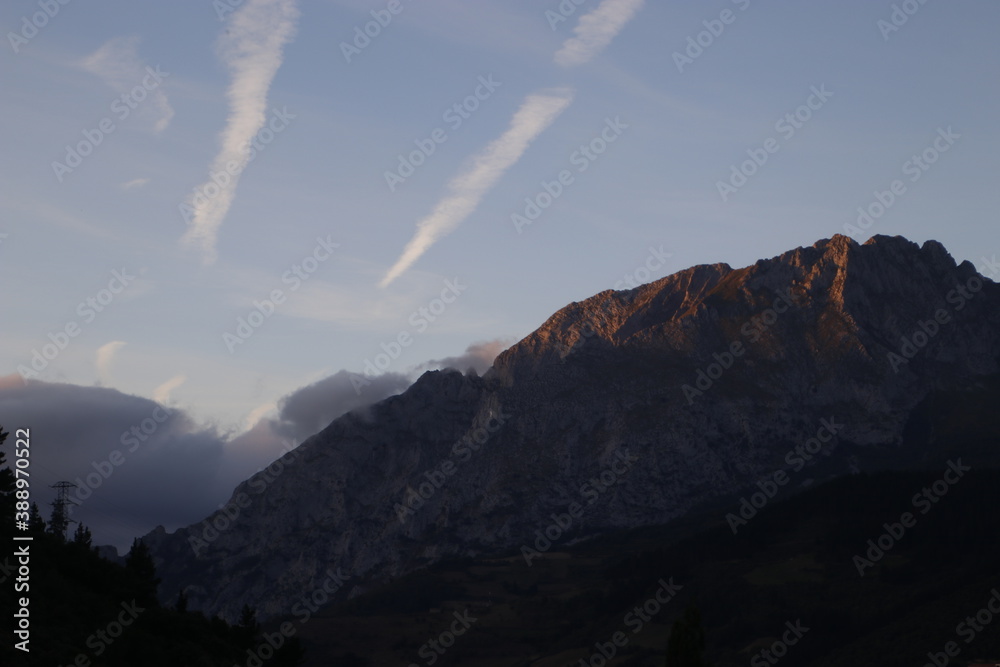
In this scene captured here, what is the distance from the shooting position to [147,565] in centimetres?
12988

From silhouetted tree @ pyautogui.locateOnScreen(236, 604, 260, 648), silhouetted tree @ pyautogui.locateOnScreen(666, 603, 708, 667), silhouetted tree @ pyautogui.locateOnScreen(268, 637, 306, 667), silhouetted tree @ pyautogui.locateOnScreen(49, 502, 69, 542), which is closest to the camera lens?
silhouetted tree @ pyautogui.locateOnScreen(666, 603, 708, 667)

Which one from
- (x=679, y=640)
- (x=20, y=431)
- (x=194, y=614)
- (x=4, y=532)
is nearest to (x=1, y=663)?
(x=20, y=431)

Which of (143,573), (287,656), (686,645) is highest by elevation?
(143,573)

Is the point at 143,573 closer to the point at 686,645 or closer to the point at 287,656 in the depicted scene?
the point at 287,656

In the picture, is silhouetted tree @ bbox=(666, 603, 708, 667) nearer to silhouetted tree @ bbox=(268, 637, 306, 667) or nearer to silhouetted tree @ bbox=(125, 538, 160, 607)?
silhouetted tree @ bbox=(268, 637, 306, 667)

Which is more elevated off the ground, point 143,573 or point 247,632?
point 143,573

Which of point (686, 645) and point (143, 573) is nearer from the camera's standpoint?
point (686, 645)

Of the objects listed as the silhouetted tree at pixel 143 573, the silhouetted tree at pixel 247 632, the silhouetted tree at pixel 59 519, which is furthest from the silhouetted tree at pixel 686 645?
the silhouetted tree at pixel 59 519

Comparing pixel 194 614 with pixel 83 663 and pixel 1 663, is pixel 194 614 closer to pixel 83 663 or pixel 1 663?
pixel 83 663

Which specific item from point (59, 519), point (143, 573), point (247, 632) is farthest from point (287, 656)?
point (59, 519)

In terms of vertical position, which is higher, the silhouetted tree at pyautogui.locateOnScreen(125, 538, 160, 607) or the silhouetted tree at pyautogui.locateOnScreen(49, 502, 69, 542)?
the silhouetted tree at pyautogui.locateOnScreen(49, 502, 69, 542)

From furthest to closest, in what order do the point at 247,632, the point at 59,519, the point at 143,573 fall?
the point at 59,519
the point at 143,573
the point at 247,632

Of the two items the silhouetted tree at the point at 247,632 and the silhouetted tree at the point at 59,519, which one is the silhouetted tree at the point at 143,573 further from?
the silhouetted tree at the point at 59,519

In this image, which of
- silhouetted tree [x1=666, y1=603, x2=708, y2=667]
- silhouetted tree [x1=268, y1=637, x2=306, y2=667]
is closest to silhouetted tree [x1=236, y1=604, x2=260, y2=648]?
silhouetted tree [x1=268, y1=637, x2=306, y2=667]
